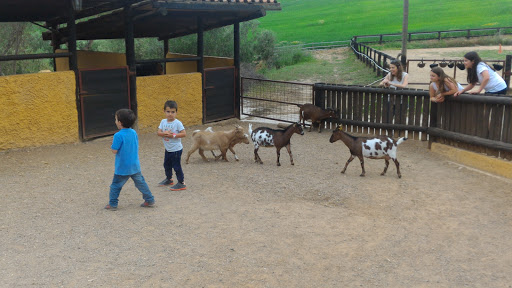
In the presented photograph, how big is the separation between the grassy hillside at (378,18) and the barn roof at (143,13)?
32707mm

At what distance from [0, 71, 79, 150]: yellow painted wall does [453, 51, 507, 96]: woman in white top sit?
26.5 feet

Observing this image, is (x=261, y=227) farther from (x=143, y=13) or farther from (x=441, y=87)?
(x=143, y=13)

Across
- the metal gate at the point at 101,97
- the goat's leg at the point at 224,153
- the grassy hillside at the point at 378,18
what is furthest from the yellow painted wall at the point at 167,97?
the grassy hillside at the point at 378,18

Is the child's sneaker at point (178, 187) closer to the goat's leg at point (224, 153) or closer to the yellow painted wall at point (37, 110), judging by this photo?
the goat's leg at point (224, 153)

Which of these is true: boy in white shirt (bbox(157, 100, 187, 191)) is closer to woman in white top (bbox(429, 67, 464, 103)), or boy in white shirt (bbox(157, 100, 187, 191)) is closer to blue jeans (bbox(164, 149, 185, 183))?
blue jeans (bbox(164, 149, 185, 183))

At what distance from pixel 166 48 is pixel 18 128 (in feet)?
25.4

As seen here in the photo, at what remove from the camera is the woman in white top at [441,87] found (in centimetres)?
1004

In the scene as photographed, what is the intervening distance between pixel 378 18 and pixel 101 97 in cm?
5005

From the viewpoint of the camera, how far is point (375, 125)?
40.7 feet

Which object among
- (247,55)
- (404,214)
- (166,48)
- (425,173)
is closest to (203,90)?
(166,48)

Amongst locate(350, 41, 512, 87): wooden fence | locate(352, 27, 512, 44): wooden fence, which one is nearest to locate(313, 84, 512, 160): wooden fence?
locate(350, 41, 512, 87): wooden fence

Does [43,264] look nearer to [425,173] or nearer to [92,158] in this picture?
[92,158]

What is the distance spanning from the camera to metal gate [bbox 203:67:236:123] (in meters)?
14.5

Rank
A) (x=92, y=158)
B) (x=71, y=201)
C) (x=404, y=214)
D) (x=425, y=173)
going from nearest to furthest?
1. (x=404, y=214)
2. (x=71, y=201)
3. (x=425, y=173)
4. (x=92, y=158)
